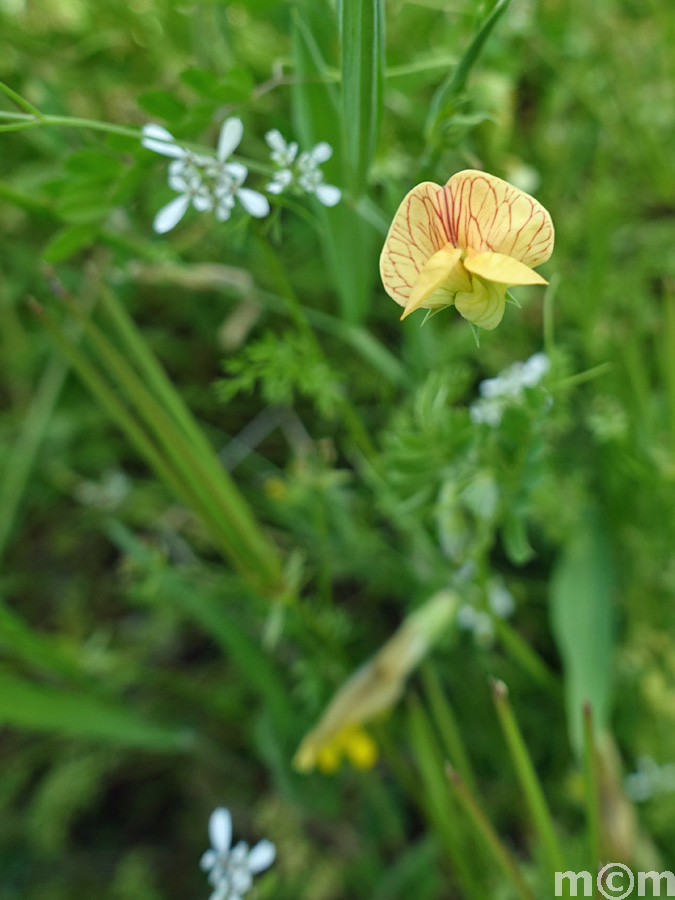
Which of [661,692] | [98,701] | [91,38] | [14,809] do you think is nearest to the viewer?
[661,692]

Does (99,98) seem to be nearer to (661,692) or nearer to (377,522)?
(377,522)

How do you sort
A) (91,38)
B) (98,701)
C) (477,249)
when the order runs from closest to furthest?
(477,249), (98,701), (91,38)

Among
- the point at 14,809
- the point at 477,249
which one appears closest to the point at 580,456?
the point at 477,249

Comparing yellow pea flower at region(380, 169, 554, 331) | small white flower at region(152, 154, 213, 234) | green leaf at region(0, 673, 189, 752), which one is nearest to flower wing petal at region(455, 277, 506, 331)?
yellow pea flower at region(380, 169, 554, 331)

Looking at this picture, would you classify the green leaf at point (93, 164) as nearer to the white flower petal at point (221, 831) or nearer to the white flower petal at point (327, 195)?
the white flower petal at point (327, 195)

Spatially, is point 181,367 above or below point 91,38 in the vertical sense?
below

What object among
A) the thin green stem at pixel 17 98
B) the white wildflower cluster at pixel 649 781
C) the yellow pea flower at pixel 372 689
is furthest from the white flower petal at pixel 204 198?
the white wildflower cluster at pixel 649 781

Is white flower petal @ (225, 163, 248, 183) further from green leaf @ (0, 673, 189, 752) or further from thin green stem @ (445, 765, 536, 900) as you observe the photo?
green leaf @ (0, 673, 189, 752)
